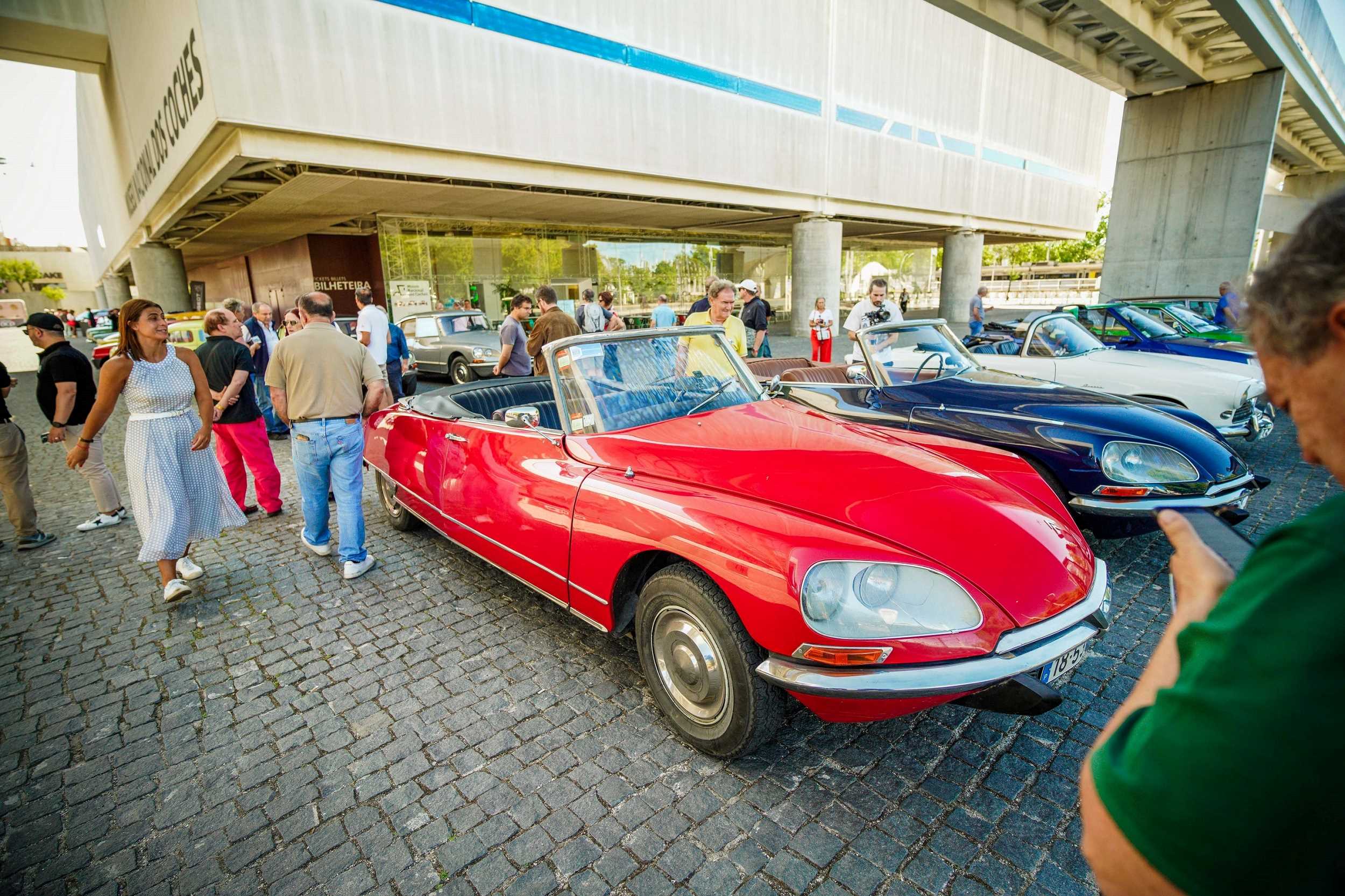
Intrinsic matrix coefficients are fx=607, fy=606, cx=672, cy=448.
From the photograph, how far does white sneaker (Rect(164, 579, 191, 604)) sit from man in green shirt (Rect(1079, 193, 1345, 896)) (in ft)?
16.3

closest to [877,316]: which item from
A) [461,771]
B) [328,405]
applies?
[328,405]

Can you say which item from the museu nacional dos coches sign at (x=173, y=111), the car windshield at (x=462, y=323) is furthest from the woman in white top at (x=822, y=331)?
the museu nacional dos coches sign at (x=173, y=111)

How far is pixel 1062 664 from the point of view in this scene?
2.21 meters

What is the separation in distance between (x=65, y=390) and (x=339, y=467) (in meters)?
2.61

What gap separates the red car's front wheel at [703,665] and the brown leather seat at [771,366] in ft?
14.5

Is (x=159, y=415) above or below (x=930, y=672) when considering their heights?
above

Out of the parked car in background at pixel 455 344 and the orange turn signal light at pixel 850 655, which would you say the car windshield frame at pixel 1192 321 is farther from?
the parked car in background at pixel 455 344

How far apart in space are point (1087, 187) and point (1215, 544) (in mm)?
44806

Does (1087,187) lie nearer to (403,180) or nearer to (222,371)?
(403,180)

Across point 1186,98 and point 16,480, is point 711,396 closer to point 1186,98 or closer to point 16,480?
point 16,480

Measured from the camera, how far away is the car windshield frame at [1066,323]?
6.84 m

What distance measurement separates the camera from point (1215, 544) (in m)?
1.10

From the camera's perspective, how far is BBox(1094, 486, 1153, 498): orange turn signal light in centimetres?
404

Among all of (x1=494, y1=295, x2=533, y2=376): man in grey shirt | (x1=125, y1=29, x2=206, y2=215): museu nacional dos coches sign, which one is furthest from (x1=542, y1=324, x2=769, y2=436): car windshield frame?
(x1=125, y1=29, x2=206, y2=215): museu nacional dos coches sign
